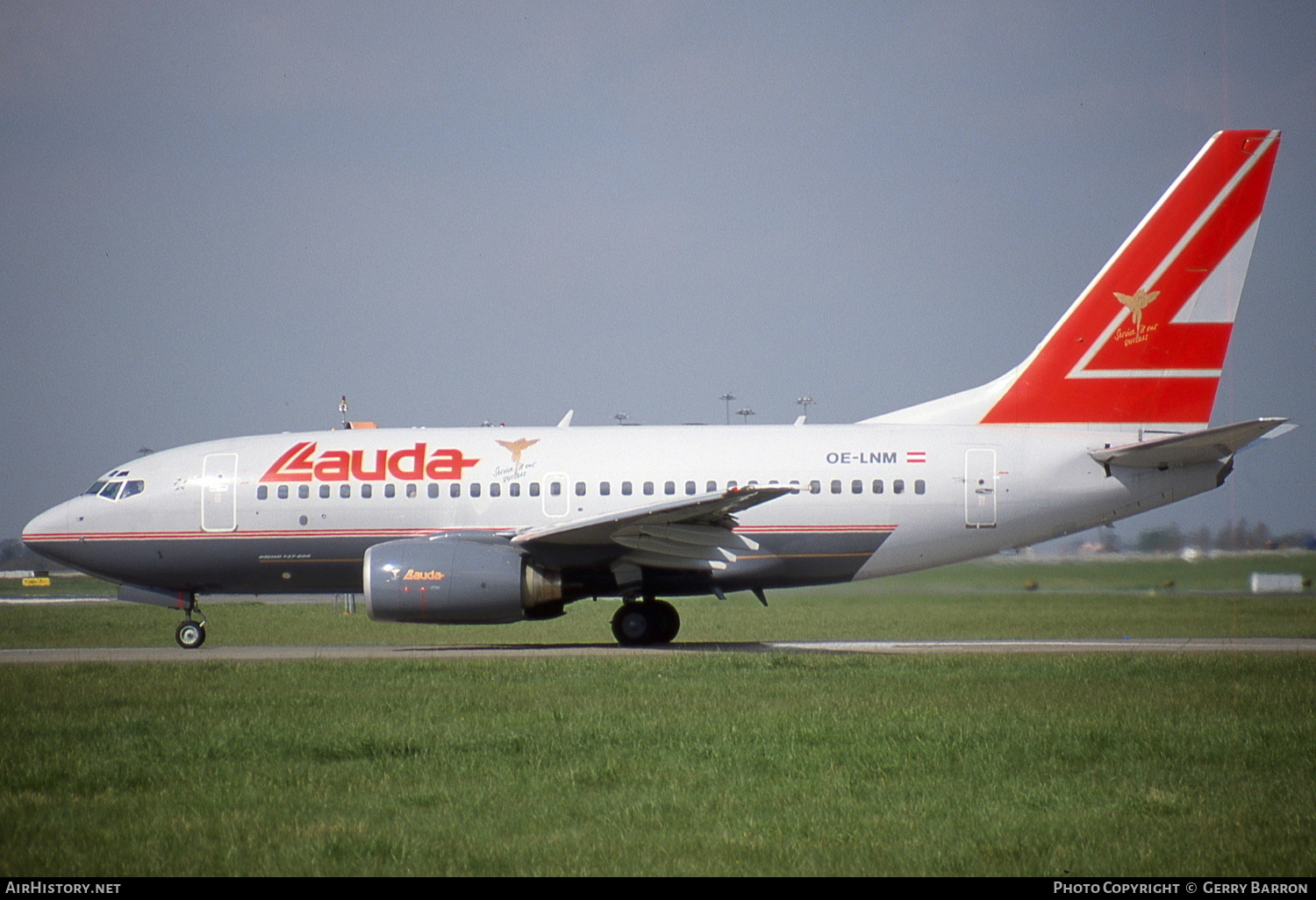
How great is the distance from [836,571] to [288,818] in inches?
512

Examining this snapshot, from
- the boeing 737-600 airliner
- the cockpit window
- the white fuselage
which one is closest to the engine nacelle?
the boeing 737-600 airliner

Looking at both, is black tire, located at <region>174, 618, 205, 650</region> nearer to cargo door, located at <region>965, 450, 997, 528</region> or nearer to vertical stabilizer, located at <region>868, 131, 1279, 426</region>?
Answer: cargo door, located at <region>965, 450, 997, 528</region>

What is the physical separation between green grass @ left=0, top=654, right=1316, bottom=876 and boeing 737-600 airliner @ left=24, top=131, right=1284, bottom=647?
17.1ft

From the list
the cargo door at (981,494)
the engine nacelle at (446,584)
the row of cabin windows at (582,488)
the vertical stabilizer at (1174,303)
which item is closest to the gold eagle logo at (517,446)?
the row of cabin windows at (582,488)

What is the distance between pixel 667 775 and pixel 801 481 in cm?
1098

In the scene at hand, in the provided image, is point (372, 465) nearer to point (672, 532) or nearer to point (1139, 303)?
point (672, 532)

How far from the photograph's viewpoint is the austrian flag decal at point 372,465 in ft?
64.3

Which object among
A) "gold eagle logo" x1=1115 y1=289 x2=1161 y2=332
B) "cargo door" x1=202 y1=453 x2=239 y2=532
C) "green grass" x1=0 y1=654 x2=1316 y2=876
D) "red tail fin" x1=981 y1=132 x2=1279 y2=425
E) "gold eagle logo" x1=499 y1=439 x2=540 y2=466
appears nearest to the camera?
"green grass" x1=0 y1=654 x2=1316 y2=876

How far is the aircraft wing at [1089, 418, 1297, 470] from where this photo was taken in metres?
16.9

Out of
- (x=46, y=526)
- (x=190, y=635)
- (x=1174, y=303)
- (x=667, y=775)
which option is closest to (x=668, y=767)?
(x=667, y=775)

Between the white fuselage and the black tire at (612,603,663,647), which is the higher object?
the white fuselage

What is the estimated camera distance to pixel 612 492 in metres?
19.3

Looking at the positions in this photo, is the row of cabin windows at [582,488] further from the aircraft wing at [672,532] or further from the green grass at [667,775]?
the green grass at [667,775]

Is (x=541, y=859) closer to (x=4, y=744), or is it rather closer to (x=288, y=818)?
(x=288, y=818)
